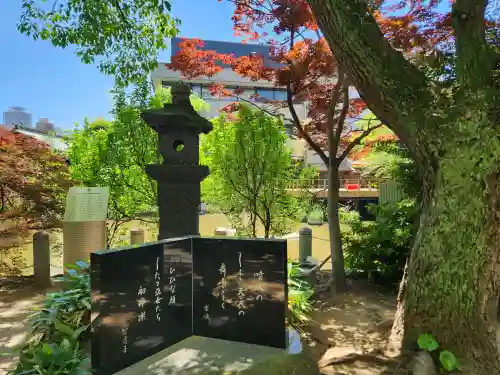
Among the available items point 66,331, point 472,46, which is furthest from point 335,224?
point 66,331

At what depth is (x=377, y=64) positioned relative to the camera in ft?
11.3

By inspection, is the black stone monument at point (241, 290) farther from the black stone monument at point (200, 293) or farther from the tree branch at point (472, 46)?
the tree branch at point (472, 46)

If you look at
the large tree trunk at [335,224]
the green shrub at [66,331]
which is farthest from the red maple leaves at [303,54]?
the green shrub at [66,331]

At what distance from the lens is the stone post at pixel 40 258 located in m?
7.19

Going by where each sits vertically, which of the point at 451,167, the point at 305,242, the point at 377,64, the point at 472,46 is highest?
the point at 472,46

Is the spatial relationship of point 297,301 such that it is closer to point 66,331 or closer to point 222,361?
point 222,361

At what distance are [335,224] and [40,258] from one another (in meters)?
5.84

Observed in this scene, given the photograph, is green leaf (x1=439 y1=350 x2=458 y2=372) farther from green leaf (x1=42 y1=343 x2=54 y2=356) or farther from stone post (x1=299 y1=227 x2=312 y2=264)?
stone post (x1=299 y1=227 x2=312 y2=264)

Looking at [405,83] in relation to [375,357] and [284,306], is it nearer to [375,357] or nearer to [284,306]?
[284,306]

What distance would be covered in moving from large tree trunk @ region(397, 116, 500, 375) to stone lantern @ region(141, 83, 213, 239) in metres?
2.69

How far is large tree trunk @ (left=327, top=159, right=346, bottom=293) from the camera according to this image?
6.70 meters

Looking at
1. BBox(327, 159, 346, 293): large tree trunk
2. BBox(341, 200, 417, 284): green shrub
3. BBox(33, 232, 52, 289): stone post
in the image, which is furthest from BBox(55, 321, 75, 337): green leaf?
BBox(341, 200, 417, 284): green shrub

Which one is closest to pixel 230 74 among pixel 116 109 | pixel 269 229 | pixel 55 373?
pixel 116 109

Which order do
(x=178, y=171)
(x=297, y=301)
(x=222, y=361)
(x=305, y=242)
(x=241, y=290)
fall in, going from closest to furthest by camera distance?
(x=222, y=361)
(x=241, y=290)
(x=178, y=171)
(x=297, y=301)
(x=305, y=242)
